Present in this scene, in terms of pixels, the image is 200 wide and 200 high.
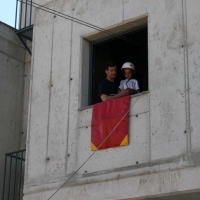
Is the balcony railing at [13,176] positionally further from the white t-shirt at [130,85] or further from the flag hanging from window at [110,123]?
the white t-shirt at [130,85]

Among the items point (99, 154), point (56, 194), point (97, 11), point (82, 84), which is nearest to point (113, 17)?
point (97, 11)

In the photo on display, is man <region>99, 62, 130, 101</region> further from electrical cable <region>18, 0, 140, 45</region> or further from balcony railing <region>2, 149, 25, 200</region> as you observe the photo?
balcony railing <region>2, 149, 25, 200</region>

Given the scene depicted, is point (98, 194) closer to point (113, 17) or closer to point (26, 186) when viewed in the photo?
point (26, 186)

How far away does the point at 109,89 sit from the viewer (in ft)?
51.1

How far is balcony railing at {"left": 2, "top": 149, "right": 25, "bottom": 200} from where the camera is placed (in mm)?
17719

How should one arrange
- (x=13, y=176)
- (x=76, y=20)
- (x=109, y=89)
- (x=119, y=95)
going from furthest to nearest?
(x=13, y=176) < (x=76, y=20) < (x=109, y=89) < (x=119, y=95)

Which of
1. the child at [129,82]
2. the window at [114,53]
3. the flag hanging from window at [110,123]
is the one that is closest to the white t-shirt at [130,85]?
the child at [129,82]

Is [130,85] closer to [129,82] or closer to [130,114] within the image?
[129,82]

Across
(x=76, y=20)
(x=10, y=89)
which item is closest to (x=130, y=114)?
(x=76, y=20)

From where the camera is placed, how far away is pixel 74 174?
1514cm

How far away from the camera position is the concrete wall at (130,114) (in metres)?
13.7

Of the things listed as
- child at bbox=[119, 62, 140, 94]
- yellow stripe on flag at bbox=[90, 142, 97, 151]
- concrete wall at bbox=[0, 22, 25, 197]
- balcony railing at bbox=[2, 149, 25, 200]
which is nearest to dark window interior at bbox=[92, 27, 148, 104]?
child at bbox=[119, 62, 140, 94]

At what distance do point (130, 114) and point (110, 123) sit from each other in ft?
1.69

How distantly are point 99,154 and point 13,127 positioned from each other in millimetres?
4317
